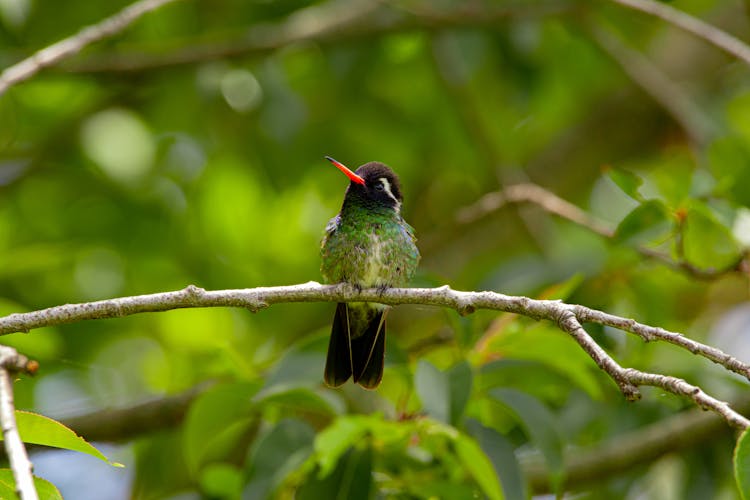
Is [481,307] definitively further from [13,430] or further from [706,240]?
[706,240]

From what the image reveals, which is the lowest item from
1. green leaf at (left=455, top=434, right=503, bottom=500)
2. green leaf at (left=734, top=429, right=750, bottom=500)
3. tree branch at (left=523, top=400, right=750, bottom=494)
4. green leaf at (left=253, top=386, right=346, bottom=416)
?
green leaf at (left=734, top=429, right=750, bottom=500)

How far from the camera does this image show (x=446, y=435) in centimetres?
339

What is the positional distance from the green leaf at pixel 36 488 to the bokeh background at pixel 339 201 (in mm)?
1366

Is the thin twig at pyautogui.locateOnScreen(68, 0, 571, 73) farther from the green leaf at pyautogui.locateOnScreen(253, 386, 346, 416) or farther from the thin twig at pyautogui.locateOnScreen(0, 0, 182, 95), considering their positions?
the green leaf at pyautogui.locateOnScreen(253, 386, 346, 416)

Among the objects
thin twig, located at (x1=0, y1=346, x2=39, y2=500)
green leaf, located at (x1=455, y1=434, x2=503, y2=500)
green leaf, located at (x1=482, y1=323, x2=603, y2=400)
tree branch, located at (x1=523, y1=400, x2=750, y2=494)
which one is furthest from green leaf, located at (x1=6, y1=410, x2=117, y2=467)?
tree branch, located at (x1=523, y1=400, x2=750, y2=494)

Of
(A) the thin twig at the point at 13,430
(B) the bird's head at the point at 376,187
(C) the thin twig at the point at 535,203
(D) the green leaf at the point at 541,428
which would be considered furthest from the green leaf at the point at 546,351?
(A) the thin twig at the point at 13,430

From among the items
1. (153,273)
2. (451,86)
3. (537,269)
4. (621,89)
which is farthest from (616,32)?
(153,273)

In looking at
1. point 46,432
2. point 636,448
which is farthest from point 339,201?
point 46,432

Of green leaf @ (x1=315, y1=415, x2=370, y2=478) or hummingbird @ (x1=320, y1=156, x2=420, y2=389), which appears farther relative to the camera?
hummingbird @ (x1=320, y1=156, x2=420, y2=389)

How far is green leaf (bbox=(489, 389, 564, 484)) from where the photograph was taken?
12.0 feet

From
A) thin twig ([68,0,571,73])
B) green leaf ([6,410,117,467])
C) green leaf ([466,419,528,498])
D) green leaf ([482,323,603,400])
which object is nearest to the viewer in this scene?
green leaf ([6,410,117,467])

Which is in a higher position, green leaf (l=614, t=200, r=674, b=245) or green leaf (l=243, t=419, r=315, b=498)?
green leaf (l=614, t=200, r=674, b=245)

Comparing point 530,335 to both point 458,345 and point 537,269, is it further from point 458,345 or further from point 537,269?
point 537,269

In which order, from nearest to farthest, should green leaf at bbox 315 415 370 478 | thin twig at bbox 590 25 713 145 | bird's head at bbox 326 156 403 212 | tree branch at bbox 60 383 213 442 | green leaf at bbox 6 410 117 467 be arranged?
1. green leaf at bbox 6 410 117 467
2. green leaf at bbox 315 415 370 478
3. bird's head at bbox 326 156 403 212
4. tree branch at bbox 60 383 213 442
5. thin twig at bbox 590 25 713 145
